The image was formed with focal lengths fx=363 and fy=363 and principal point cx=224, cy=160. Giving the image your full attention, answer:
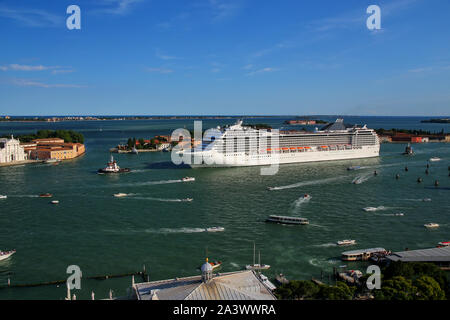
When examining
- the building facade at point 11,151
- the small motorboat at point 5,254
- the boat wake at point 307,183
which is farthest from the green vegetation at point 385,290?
the building facade at point 11,151

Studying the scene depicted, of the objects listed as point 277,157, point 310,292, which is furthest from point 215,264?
point 277,157

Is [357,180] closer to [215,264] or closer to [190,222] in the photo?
[190,222]

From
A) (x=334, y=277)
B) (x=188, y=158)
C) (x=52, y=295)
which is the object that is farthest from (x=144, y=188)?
(x=334, y=277)

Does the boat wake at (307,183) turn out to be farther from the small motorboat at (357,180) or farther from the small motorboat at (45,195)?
the small motorboat at (45,195)

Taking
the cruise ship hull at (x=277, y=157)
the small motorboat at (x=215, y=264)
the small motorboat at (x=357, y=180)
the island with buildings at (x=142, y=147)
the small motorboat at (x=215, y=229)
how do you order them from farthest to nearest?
the island with buildings at (x=142, y=147)
the cruise ship hull at (x=277, y=157)
the small motorboat at (x=357, y=180)
the small motorboat at (x=215, y=229)
the small motorboat at (x=215, y=264)

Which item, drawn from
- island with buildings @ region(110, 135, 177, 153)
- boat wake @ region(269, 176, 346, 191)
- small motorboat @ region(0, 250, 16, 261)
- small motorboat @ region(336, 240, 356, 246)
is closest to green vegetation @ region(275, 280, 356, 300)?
small motorboat @ region(336, 240, 356, 246)

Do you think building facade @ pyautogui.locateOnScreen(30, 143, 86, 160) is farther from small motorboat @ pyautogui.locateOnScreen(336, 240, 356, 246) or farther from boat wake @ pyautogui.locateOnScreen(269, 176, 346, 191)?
small motorboat @ pyautogui.locateOnScreen(336, 240, 356, 246)
